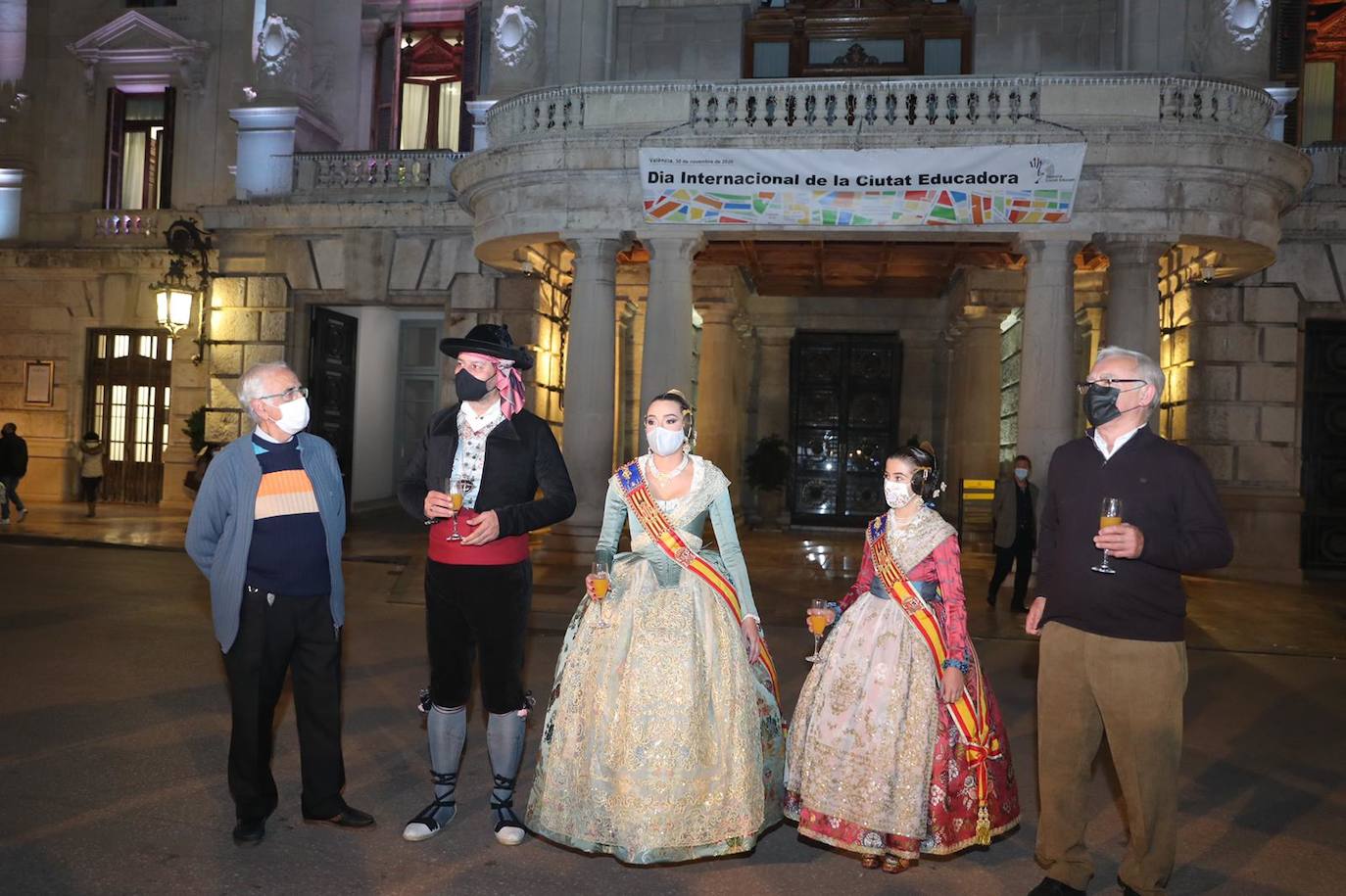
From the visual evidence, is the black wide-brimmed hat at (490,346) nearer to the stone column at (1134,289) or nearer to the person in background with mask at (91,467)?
the stone column at (1134,289)

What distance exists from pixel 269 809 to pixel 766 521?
17.6 metres

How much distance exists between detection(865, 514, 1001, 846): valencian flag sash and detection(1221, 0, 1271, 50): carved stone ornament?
1355cm

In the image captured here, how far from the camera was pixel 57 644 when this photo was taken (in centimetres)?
869

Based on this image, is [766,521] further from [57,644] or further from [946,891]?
[946,891]

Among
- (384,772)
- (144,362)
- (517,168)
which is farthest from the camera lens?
(144,362)

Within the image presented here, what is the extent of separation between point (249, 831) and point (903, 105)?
11437mm

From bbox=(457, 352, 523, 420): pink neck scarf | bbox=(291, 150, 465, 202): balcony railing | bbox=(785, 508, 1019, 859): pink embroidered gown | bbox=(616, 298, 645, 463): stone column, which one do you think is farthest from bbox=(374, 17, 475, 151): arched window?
bbox=(785, 508, 1019, 859): pink embroidered gown

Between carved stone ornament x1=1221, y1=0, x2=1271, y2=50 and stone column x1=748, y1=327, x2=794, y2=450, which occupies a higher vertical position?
carved stone ornament x1=1221, y1=0, x2=1271, y2=50

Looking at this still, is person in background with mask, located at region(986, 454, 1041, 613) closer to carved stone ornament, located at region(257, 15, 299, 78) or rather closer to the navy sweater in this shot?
the navy sweater

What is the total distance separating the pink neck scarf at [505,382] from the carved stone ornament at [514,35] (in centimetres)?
1311

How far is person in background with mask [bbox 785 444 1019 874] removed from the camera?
179 inches

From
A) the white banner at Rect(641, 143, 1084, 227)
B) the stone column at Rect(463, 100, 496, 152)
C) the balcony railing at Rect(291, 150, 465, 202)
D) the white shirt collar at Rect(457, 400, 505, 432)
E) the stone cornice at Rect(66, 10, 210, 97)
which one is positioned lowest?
the white shirt collar at Rect(457, 400, 505, 432)

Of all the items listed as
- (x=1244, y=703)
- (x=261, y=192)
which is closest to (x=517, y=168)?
(x=261, y=192)

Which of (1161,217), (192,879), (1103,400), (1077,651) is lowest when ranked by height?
(192,879)
